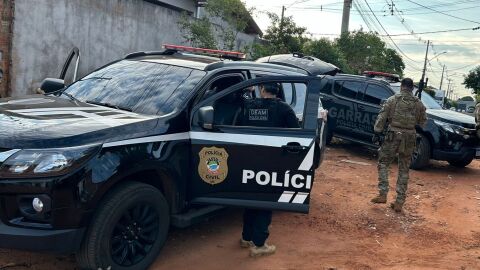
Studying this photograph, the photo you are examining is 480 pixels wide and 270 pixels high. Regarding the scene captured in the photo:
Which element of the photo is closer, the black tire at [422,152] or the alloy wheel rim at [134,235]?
the alloy wheel rim at [134,235]

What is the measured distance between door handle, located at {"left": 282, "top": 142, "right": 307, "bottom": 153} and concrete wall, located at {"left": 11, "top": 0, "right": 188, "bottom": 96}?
6996 mm

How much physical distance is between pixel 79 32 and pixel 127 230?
814 cm

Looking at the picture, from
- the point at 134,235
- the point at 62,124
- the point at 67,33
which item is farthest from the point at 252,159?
the point at 67,33

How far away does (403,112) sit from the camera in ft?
21.2

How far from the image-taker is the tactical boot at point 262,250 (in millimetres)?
4359

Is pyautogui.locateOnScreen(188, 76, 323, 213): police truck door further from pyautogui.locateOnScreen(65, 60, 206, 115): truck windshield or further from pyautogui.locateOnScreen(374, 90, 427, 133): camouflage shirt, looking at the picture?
pyautogui.locateOnScreen(374, 90, 427, 133): camouflage shirt

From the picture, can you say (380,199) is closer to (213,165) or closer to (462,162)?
(213,165)

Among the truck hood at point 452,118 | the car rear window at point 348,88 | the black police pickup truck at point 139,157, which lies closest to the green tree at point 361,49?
the car rear window at point 348,88

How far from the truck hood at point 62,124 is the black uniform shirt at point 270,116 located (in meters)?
0.90

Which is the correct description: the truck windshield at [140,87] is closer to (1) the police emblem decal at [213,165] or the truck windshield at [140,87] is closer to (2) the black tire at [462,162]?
(1) the police emblem decal at [213,165]

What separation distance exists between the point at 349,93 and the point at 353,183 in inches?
116

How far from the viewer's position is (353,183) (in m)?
7.67

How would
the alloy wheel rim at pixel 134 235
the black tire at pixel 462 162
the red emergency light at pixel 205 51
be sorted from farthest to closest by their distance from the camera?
the black tire at pixel 462 162 < the red emergency light at pixel 205 51 < the alloy wheel rim at pixel 134 235

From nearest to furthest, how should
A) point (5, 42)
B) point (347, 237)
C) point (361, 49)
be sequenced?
point (347, 237) → point (5, 42) → point (361, 49)
